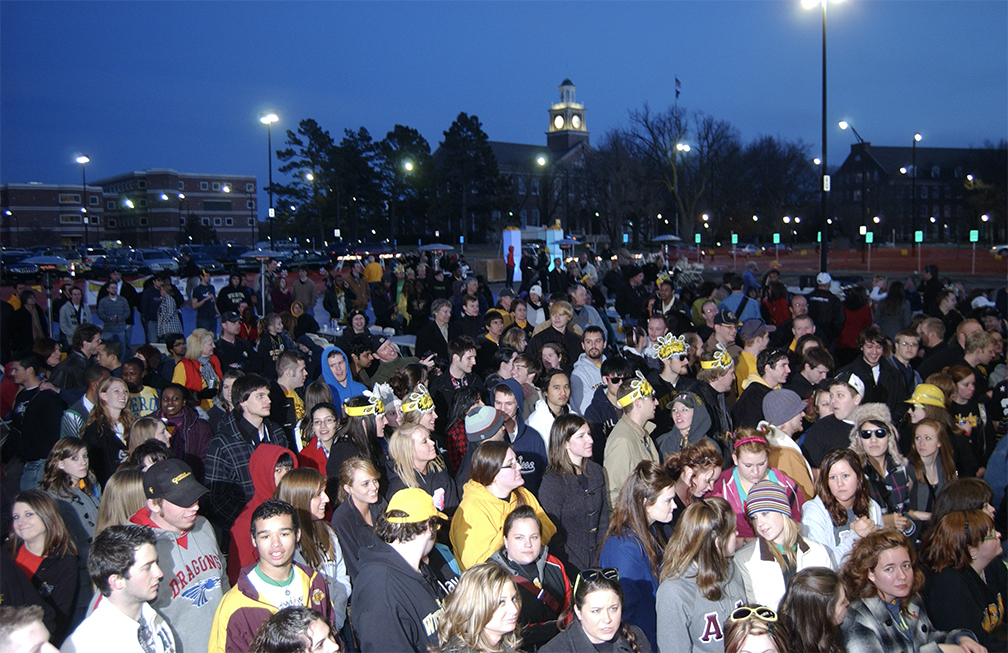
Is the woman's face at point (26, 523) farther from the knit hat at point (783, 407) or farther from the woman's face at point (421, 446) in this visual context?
the knit hat at point (783, 407)

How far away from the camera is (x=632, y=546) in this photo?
4.14m

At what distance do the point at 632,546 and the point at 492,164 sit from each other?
68.5 metres

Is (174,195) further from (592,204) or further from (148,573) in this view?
(148,573)

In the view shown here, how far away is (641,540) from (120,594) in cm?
271

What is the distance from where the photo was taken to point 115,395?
6191mm

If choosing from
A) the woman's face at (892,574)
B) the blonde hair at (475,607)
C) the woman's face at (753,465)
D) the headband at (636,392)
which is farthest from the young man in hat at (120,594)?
the woman's face at (892,574)

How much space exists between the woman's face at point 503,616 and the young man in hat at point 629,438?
6.86ft

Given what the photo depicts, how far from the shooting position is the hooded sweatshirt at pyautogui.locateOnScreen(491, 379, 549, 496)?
18.7 ft

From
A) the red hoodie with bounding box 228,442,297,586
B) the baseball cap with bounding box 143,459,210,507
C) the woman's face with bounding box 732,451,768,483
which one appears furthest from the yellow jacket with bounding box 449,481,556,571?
the baseball cap with bounding box 143,459,210,507

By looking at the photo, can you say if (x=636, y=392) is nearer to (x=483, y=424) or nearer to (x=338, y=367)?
(x=483, y=424)

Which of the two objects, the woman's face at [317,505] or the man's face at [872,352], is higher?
the man's face at [872,352]

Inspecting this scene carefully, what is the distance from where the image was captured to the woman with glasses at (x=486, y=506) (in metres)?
4.41

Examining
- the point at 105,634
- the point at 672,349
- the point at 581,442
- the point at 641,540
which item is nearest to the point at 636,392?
the point at 581,442

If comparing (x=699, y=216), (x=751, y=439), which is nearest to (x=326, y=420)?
(x=751, y=439)
